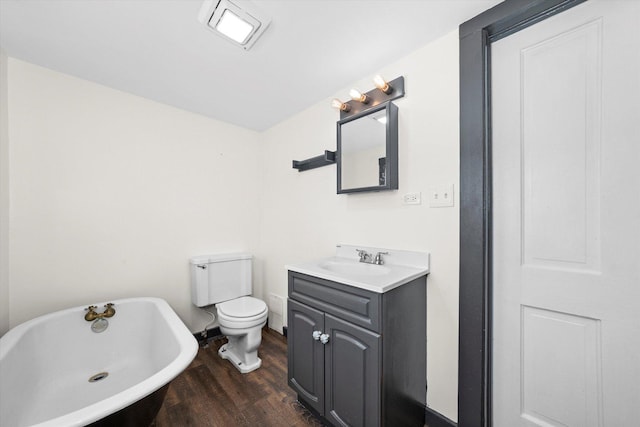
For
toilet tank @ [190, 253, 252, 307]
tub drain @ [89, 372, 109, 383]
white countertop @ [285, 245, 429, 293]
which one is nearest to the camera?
white countertop @ [285, 245, 429, 293]

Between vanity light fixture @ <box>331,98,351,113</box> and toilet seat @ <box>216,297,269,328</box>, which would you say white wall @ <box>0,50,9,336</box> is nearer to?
toilet seat @ <box>216,297,269,328</box>

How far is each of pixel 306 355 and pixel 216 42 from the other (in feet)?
6.32

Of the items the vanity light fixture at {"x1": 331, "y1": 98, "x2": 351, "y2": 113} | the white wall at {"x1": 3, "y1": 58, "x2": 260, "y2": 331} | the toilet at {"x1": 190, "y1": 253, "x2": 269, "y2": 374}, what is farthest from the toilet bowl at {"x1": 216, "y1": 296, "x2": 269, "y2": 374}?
the vanity light fixture at {"x1": 331, "y1": 98, "x2": 351, "y2": 113}

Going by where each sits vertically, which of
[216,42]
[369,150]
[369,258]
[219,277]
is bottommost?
[219,277]

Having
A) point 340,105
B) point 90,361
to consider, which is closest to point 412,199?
point 340,105

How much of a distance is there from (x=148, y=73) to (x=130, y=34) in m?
0.39

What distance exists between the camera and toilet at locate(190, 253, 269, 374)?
188 centimetres

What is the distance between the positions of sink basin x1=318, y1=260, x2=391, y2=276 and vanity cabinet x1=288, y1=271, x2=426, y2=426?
23 centimetres

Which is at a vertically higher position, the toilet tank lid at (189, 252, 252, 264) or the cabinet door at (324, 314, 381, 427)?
the toilet tank lid at (189, 252, 252, 264)

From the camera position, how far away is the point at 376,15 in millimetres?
1242

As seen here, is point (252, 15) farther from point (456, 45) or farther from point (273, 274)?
point (273, 274)

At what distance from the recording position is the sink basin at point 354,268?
1531 millimetres

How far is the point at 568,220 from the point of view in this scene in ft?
3.45

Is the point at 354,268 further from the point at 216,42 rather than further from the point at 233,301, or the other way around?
the point at 216,42
